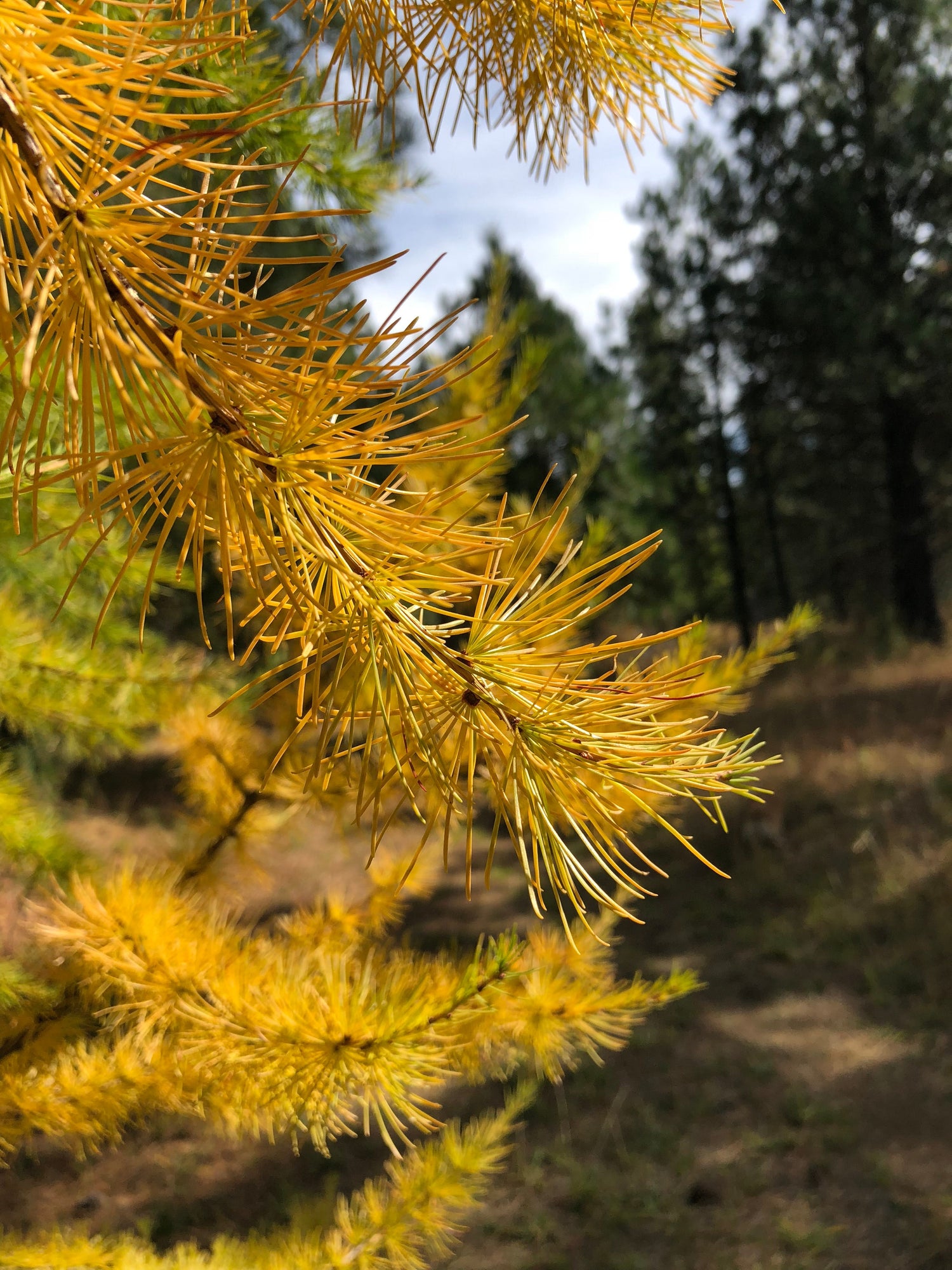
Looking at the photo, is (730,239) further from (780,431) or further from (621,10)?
(621,10)

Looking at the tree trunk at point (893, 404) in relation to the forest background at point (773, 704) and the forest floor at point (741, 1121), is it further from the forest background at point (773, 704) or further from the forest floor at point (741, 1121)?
the forest floor at point (741, 1121)

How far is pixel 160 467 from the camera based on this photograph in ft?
1.40

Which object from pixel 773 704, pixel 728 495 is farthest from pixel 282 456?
pixel 728 495

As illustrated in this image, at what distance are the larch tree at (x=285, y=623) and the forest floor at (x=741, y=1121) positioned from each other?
0.83 metres

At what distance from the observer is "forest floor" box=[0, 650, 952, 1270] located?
257 centimetres

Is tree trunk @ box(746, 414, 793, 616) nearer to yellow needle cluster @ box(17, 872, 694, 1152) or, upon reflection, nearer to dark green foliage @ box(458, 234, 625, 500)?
dark green foliage @ box(458, 234, 625, 500)

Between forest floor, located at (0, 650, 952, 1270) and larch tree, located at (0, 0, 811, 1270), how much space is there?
832 mm

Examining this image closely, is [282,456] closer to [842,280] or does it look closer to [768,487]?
[842,280]

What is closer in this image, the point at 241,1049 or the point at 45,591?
the point at 241,1049

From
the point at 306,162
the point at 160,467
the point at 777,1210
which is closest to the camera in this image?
the point at 160,467

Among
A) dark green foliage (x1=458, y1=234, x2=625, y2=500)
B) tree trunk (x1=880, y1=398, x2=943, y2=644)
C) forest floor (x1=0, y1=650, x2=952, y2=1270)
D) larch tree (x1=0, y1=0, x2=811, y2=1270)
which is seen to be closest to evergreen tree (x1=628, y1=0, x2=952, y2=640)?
tree trunk (x1=880, y1=398, x2=943, y2=644)

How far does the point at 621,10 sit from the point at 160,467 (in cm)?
79

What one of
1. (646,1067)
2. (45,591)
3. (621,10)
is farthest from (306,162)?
(646,1067)

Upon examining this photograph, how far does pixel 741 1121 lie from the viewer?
307cm
